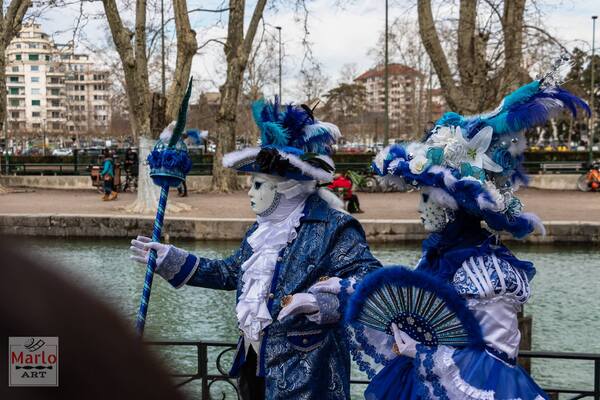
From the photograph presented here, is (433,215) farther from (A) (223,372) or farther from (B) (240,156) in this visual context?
(A) (223,372)

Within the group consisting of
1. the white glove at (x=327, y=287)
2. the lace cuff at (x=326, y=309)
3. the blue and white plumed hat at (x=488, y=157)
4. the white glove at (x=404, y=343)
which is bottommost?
the white glove at (x=404, y=343)

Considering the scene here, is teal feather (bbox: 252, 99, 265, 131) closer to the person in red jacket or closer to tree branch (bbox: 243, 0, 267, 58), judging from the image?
the person in red jacket

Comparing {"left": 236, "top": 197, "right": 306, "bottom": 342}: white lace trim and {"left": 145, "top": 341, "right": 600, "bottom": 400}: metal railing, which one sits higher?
{"left": 236, "top": 197, "right": 306, "bottom": 342}: white lace trim

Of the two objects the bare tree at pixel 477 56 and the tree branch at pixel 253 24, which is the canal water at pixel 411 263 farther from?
the tree branch at pixel 253 24

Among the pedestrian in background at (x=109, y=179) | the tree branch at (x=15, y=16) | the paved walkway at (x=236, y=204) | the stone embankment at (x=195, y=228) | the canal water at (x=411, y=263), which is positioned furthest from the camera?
the tree branch at (x=15, y=16)

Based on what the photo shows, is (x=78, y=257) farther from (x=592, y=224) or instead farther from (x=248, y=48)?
(x=248, y=48)

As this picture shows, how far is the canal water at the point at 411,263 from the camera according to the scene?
20.4 ft

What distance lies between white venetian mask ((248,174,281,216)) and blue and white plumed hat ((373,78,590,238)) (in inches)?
20.6

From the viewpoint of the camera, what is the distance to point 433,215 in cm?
309

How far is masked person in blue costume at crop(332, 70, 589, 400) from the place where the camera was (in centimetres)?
274

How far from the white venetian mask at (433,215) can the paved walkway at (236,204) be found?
1069cm

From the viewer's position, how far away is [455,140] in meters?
3.06

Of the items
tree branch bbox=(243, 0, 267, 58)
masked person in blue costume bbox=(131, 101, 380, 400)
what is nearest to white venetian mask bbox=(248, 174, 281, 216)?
masked person in blue costume bbox=(131, 101, 380, 400)

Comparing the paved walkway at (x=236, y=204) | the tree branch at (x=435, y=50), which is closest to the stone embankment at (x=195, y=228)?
the paved walkway at (x=236, y=204)
